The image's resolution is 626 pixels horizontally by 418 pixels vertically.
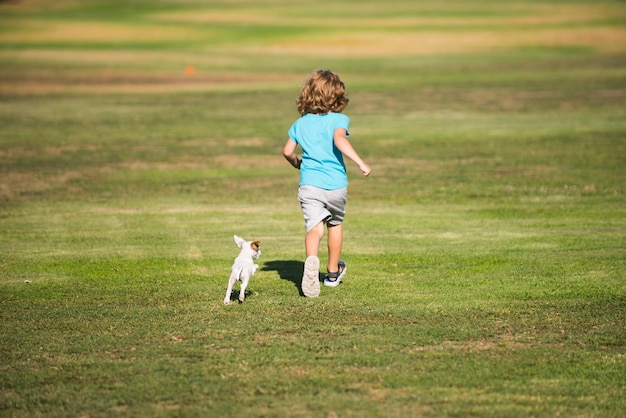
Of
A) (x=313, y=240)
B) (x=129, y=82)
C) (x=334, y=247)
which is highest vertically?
(x=313, y=240)

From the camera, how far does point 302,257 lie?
10.2 m

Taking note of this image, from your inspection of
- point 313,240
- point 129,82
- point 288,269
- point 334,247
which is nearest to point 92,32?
point 129,82

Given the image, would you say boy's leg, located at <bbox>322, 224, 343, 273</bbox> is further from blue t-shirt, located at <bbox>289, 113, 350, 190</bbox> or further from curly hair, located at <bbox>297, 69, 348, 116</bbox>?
curly hair, located at <bbox>297, 69, 348, 116</bbox>

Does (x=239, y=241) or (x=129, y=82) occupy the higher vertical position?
(x=239, y=241)

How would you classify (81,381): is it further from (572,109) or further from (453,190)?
(572,109)

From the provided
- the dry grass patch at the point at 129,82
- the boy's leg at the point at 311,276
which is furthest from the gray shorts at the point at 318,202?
the dry grass patch at the point at 129,82

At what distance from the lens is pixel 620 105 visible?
27172 mm

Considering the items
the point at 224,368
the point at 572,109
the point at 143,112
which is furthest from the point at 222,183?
the point at 572,109

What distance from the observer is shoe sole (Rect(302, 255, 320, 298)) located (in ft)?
26.0

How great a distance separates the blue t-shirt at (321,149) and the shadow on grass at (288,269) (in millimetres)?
1083

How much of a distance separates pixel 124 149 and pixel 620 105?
1507 cm

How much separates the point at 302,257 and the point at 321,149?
2.19 m

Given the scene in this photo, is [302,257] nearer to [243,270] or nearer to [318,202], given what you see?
[318,202]

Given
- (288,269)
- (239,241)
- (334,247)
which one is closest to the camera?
(239,241)
